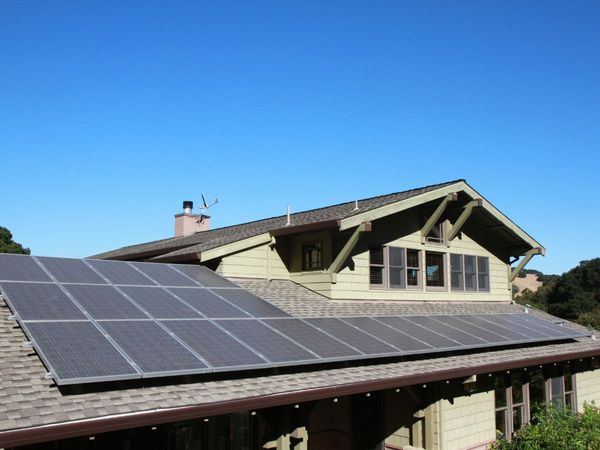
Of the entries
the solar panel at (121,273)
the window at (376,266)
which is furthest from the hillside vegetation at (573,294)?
the solar panel at (121,273)

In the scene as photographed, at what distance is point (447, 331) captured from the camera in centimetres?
1273

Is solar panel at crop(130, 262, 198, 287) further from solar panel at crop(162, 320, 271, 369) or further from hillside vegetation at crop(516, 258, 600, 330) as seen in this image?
hillside vegetation at crop(516, 258, 600, 330)

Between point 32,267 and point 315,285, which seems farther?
point 315,285

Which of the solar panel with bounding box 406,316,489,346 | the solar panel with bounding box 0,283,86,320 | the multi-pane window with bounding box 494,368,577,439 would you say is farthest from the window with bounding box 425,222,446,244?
→ the solar panel with bounding box 0,283,86,320

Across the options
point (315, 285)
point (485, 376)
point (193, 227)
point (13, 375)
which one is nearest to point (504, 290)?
point (485, 376)

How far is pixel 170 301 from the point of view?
10016 mm

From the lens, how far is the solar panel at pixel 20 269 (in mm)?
9516

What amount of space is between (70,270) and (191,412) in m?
5.07

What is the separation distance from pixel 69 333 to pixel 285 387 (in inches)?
121

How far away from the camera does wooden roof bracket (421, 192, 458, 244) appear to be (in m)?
16.0

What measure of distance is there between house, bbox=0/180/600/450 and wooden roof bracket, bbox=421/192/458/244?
58mm

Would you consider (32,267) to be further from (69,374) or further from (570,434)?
(570,434)

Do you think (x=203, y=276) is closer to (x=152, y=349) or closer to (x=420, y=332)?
(x=152, y=349)

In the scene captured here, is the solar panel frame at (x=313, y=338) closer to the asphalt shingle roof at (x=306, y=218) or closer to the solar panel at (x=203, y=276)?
the solar panel at (x=203, y=276)
